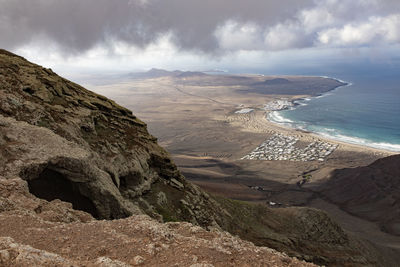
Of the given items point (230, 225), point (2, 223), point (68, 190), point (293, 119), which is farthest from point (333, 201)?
point (293, 119)

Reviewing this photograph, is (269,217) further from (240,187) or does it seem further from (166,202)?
(240,187)

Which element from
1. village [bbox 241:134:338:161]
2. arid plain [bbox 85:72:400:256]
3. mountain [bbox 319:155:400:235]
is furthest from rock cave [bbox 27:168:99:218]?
village [bbox 241:134:338:161]

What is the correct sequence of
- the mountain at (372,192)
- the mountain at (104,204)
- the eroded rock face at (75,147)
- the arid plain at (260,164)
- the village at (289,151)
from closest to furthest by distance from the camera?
the mountain at (104,204) < the eroded rock face at (75,147) < the mountain at (372,192) < the arid plain at (260,164) < the village at (289,151)

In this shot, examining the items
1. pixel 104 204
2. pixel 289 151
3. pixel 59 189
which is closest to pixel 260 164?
pixel 289 151

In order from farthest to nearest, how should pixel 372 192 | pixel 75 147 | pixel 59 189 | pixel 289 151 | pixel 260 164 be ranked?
1. pixel 289 151
2. pixel 260 164
3. pixel 372 192
4. pixel 75 147
5. pixel 59 189

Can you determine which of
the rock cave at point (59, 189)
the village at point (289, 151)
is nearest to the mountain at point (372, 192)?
the village at point (289, 151)

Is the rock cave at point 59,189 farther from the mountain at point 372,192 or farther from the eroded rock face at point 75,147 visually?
the mountain at point 372,192

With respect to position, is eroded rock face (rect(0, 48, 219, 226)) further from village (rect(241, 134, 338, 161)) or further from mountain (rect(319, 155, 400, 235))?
village (rect(241, 134, 338, 161))

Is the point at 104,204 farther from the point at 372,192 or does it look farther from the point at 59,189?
the point at 372,192
